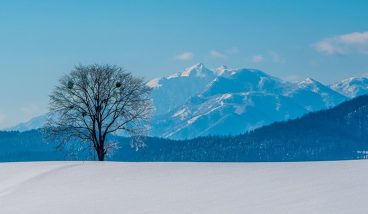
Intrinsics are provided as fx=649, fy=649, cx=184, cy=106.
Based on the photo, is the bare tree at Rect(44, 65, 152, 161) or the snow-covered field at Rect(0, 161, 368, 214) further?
the bare tree at Rect(44, 65, 152, 161)

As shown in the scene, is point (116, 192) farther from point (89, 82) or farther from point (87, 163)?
point (89, 82)

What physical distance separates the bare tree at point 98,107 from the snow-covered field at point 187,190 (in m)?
22.7

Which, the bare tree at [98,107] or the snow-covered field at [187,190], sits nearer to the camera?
the snow-covered field at [187,190]

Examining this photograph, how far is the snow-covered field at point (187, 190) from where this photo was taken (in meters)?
19.7

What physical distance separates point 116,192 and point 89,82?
110 ft

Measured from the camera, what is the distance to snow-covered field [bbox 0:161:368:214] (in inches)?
774

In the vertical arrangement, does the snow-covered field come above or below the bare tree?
below

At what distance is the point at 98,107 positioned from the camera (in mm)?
58000

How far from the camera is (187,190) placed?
81.8 ft

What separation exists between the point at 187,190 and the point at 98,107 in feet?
112

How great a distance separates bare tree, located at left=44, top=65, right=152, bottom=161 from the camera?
58312 millimetres

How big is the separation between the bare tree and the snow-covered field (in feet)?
74.5

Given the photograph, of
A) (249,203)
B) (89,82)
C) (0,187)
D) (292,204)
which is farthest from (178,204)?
(89,82)

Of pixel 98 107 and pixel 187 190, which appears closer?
pixel 187 190
